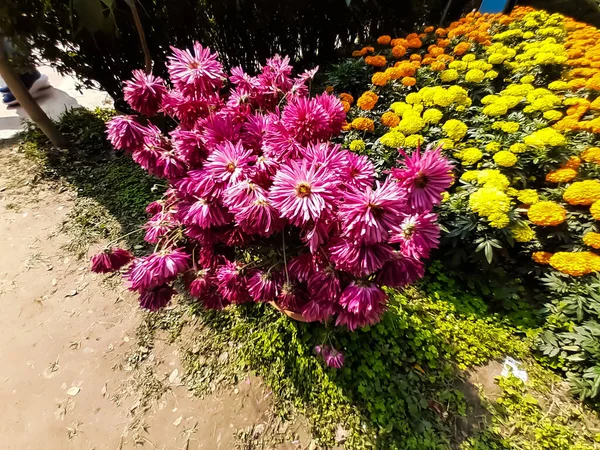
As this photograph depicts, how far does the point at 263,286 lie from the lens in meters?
1.02

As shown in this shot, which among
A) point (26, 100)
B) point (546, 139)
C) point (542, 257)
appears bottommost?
point (542, 257)

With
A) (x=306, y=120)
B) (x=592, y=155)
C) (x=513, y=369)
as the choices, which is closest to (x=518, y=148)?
(x=592, y=155)

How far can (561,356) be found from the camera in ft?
5.04

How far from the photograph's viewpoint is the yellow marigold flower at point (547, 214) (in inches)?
61.2

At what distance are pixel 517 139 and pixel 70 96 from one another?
4.79 m

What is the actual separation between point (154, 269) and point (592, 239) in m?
1.94

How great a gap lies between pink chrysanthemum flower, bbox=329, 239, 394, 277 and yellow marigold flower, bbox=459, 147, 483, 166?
4.39ft

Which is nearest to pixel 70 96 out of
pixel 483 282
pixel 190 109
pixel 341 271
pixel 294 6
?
pixel 294 6

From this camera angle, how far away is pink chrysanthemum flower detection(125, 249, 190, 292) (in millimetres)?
959

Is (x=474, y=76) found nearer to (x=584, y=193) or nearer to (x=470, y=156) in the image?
(x=470, y=156)

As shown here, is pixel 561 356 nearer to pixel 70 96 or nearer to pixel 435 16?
pixel 435 16

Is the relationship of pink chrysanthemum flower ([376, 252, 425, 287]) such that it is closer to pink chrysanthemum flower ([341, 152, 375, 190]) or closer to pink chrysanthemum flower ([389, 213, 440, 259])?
pink chrysanthemum flower ([389, 213, 440, 259])

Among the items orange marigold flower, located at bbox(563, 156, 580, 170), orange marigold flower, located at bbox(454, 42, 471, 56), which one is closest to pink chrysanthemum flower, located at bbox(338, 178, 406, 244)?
orange marigold flower, located at bbox(563, 156, 580, 170)

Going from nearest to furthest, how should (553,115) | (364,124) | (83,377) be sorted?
1. (83,377)
2. (553,115)
3. (364,124)
